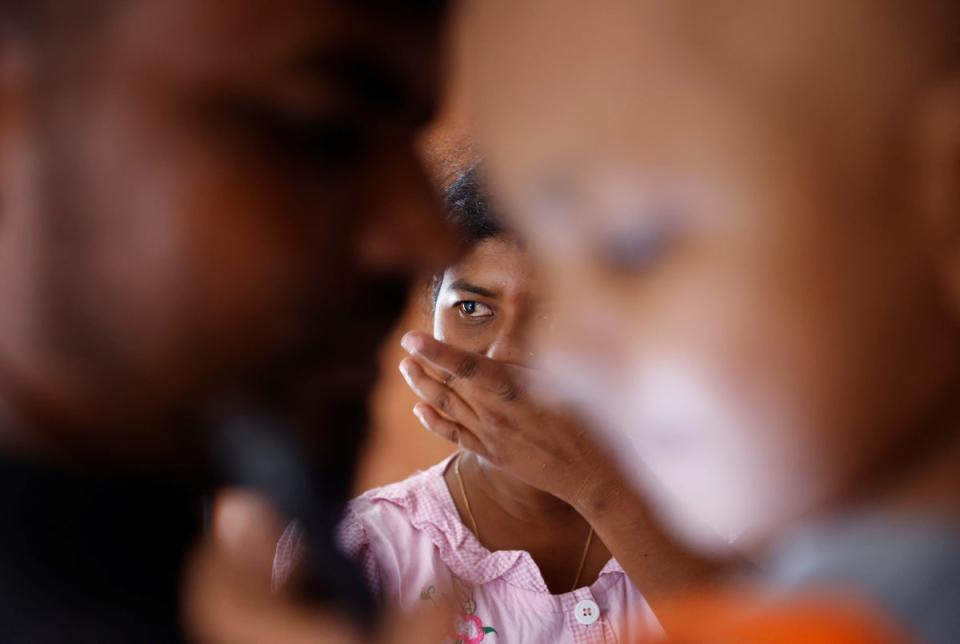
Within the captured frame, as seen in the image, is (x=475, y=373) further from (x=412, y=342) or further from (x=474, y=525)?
(x=474, y=525)

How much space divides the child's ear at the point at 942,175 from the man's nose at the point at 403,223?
15cm

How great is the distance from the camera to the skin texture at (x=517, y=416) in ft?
1.71

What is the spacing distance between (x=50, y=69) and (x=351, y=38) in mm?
76

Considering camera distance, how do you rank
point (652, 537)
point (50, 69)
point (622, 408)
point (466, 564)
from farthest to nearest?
point (466, 564), point (652, 537), point (622, 408), point (50, 69)

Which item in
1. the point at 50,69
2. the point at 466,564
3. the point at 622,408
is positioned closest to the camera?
the point at 50,69

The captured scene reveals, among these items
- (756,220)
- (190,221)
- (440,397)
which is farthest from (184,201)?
(440,397)

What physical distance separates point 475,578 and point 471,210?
0.26m

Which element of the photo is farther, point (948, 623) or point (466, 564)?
point (466, 564)

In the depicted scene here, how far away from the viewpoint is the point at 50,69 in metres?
0.21

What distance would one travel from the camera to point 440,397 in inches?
21.4

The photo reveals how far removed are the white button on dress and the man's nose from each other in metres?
0.37

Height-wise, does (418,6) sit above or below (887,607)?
above

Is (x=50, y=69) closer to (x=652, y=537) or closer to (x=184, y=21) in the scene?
(x=184, y=21)

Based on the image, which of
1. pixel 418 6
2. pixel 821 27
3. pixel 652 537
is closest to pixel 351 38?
pixel 418 6
